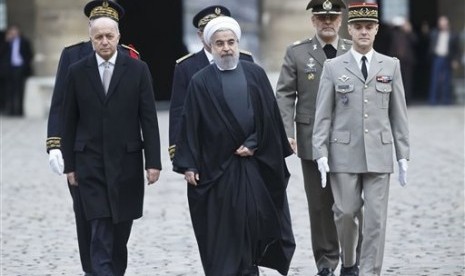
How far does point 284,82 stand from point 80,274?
196cm

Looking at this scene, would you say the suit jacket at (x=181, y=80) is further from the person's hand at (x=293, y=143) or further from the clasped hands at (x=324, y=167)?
the clasped hands at (x=324, y=167)

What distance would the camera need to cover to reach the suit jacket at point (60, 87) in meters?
9.24

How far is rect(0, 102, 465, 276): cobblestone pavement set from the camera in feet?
34.6

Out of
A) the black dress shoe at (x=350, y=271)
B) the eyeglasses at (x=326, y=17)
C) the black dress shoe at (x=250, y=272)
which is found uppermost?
the eyeglasses at (x=326, y=17)

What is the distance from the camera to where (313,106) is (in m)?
9.76

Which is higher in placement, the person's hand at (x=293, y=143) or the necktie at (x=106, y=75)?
the necktie at (x=106, y=75)

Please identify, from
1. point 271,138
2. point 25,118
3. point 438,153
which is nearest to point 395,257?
point 271,138

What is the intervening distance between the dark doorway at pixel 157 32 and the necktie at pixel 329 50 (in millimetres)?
18789

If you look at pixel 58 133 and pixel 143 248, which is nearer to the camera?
pixel 58 133

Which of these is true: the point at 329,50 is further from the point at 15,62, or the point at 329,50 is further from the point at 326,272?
the point at 15,62

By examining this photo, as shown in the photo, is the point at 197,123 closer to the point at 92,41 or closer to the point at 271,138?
the point at 271,138

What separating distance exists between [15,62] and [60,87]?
17678 millimetres

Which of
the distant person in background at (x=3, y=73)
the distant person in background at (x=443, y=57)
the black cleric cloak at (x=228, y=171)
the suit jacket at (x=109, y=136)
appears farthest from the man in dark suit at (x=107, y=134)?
the distant person in background at (x=443, y=57)

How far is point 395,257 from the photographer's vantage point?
10.8 m
